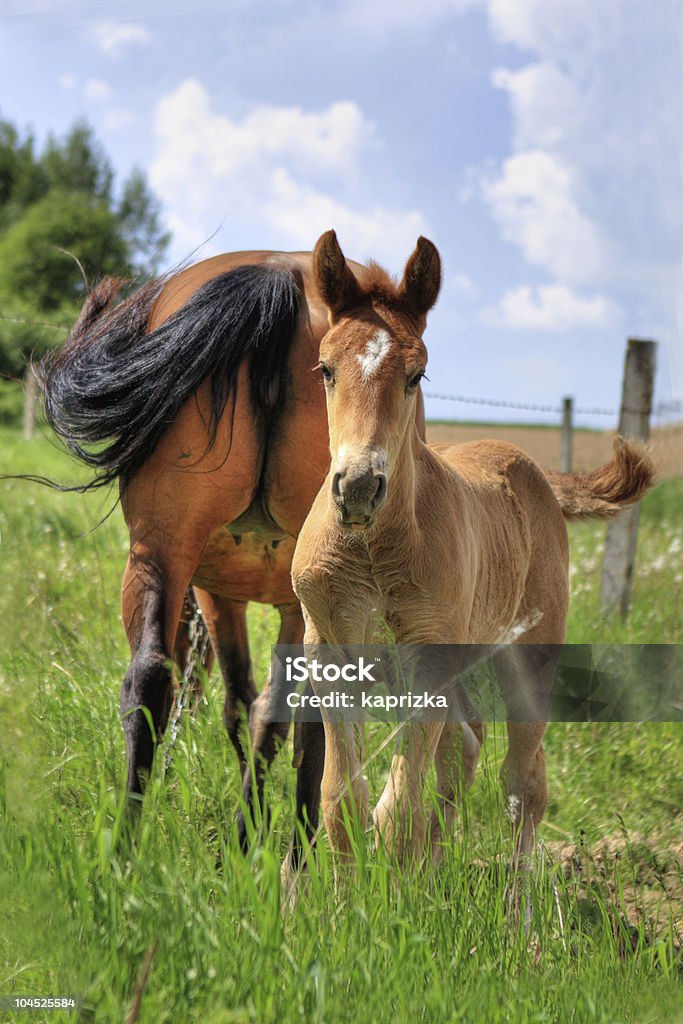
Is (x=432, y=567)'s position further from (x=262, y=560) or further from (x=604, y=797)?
(x=604, y=797)

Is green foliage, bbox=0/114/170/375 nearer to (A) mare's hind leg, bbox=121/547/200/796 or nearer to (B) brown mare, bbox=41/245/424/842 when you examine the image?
(B) brown mare, bbox=41/245/424/842

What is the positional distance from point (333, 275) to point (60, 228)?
165 centimetres

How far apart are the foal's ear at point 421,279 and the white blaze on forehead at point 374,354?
0.14m

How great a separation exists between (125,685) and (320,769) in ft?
2.71

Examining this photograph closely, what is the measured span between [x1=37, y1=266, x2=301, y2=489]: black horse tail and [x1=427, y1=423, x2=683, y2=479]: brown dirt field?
106 cm

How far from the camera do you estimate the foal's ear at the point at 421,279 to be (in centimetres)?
244

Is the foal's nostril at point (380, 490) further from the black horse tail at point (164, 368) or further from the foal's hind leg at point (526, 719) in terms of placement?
the foal's hind leg at point (526, 719)

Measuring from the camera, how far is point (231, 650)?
4.05 metres

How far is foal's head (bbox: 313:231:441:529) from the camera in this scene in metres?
2.24

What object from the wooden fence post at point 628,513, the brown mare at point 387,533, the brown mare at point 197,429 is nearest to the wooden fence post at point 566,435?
the wooden fence post at point 628,513

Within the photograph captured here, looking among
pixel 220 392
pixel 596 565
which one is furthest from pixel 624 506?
pixel 596 565

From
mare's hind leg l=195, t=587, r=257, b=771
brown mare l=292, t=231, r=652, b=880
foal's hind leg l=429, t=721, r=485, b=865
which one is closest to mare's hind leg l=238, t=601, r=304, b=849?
mare's hind leg l=195, t=587, r=257, b=771

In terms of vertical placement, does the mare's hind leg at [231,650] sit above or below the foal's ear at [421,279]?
below

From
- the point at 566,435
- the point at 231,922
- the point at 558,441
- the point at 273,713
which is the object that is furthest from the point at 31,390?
the point at 558,441
